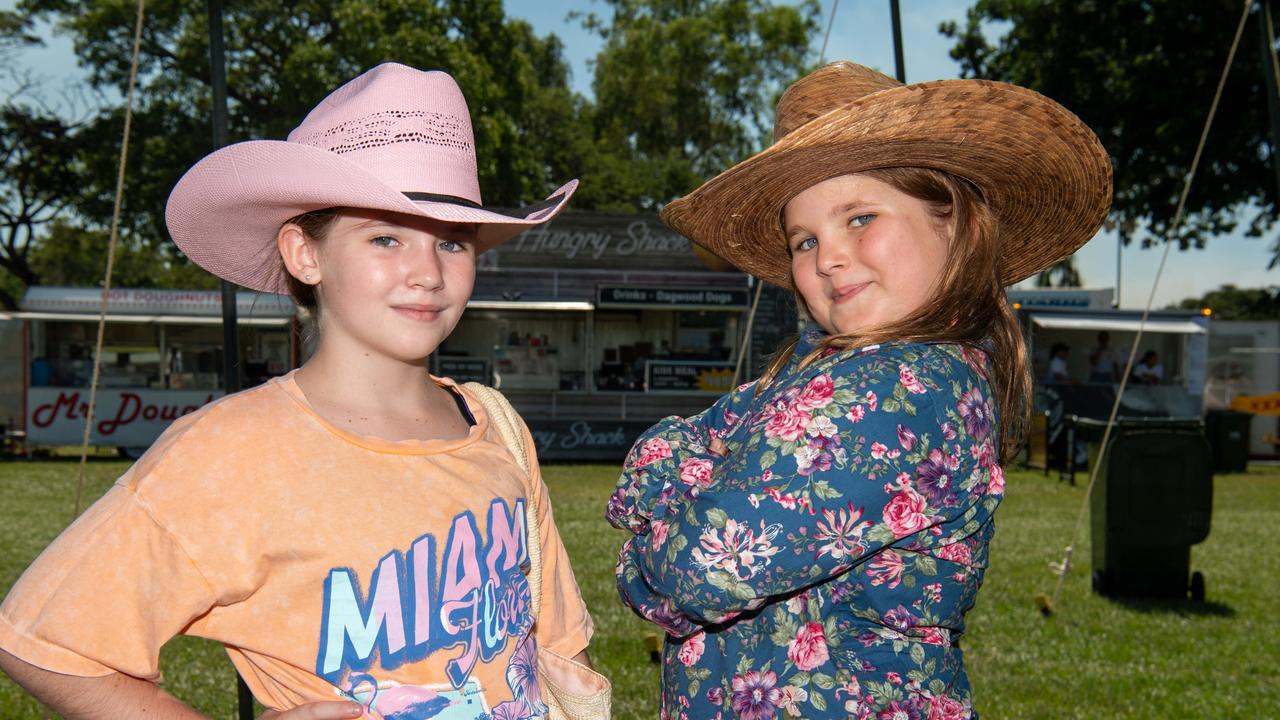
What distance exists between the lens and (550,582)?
5.78 feet

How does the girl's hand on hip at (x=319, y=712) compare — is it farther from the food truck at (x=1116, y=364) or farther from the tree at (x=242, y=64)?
the tree at (x=242, y=64)

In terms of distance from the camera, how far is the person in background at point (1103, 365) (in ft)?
53.6

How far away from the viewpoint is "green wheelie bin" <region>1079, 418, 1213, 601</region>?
6.34 m

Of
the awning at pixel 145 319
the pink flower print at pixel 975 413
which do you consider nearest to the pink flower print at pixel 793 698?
the pink flower print at pixel 975 413

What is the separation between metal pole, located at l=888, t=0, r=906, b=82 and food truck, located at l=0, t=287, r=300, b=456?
522 inches

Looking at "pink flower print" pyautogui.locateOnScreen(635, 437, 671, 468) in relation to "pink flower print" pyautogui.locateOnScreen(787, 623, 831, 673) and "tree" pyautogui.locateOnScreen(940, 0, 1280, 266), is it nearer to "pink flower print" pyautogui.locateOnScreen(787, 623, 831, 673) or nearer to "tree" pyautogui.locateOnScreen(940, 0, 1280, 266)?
"pink flower print" pyautogui.locateOnScreen(787, 623, 831, 673)

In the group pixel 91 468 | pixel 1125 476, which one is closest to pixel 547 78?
pixel 91 468

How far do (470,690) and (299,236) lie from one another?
79 cm

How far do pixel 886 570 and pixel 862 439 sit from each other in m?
0.23

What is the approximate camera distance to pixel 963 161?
1669 millimetres

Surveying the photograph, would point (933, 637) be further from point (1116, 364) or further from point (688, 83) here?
point (688, 83)

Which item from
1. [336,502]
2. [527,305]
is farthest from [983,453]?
[527,305]

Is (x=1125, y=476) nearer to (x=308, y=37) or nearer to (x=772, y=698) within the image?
(x=772, y=698)

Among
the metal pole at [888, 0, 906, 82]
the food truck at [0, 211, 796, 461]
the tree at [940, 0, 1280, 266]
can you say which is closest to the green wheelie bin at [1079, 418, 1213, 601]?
the metal pole at [888, 0, 906, 82]
